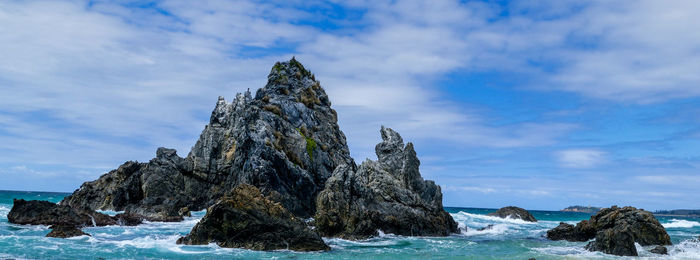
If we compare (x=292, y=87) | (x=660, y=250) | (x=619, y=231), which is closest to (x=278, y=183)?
(x=292, y=87)

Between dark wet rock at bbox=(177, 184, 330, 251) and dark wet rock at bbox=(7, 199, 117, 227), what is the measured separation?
14.0 m

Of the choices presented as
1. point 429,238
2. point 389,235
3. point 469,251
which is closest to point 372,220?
point 389,235

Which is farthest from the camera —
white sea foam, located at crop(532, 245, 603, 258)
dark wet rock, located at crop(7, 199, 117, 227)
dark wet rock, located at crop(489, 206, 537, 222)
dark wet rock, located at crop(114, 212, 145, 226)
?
dark wet rock, located at crop(489, 206, 537, 222)

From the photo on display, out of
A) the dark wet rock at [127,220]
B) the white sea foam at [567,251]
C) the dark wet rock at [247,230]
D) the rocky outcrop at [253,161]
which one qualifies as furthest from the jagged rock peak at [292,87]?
the white sea foam at [567,251]

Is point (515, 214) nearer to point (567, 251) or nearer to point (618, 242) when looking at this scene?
point (567, 251)

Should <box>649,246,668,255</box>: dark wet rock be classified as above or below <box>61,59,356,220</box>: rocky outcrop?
below

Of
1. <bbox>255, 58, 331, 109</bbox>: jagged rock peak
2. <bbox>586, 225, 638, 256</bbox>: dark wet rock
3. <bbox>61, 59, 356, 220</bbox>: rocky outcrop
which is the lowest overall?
<bbox>586, 225, 638, 256</bbox>: dark wet rock

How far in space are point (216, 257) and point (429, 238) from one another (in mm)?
17239

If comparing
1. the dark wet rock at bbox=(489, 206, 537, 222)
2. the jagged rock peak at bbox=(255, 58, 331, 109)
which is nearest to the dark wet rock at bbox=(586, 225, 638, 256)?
the jagged rock peak at bbox=(255, 58, 331, 109)

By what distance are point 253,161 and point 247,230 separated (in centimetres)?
2413

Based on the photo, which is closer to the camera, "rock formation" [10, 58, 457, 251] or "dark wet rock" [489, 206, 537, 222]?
"rock formation" [10, 58, 457, 251]

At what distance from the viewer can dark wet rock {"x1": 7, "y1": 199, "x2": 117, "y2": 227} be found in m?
37.0

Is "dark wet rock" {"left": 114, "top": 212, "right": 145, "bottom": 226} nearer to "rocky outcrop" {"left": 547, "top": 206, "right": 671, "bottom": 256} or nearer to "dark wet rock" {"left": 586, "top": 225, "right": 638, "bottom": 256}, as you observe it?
"rocky outcrop" {"left": 547, "top": 206, "right": 671, "bottom": 256}

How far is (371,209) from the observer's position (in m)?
38.0
